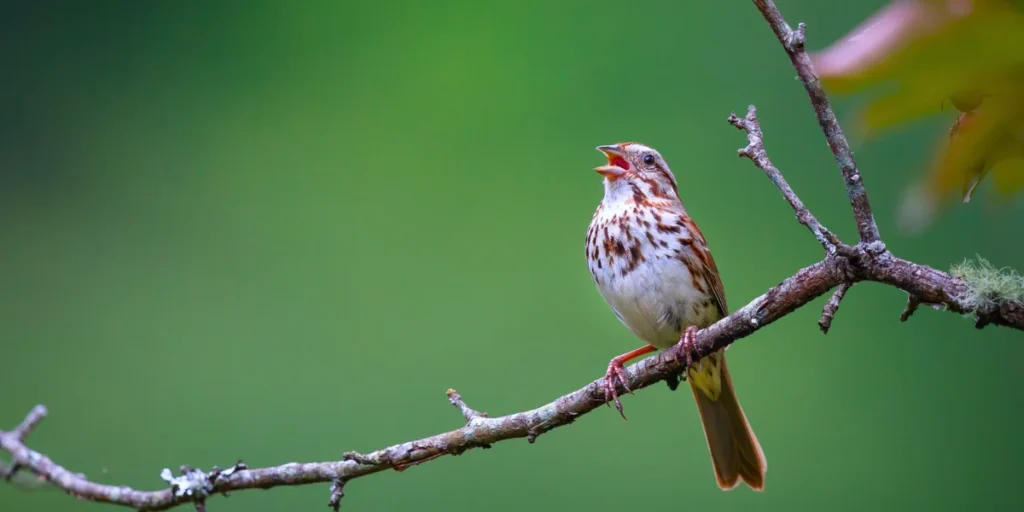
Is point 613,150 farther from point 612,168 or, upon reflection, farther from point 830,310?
point 830,310

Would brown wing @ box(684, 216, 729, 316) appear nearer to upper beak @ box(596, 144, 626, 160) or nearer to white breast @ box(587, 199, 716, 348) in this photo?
white breast @ box(587, 199, 716, 348)

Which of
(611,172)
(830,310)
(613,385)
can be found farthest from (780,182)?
(611,172)

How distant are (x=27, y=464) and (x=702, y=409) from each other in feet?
6.69

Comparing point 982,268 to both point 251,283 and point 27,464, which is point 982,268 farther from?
point 251,283

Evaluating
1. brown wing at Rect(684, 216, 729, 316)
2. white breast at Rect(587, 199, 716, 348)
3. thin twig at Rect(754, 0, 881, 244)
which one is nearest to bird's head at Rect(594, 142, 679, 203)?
white breast at Rect(587, 199, 716, 348)

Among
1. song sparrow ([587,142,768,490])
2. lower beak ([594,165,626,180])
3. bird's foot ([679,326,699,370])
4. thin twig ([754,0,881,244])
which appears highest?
lower beak ([594,165,626,180])

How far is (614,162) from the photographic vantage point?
3.42 metres

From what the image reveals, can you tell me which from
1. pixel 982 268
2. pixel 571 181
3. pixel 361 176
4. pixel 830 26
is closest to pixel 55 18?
pixel 361 176

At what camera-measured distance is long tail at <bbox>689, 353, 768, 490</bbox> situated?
3.09 metres

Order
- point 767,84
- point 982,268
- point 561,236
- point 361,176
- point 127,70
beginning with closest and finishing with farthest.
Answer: point 982,268, point 767,84, point 561,236, point 361,176, point 127,70

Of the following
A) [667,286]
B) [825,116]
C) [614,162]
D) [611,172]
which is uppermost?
Answer: [614,162]

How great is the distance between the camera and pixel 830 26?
431 centimetres

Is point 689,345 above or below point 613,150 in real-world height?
below

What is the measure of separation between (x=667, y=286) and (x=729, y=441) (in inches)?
23.0
